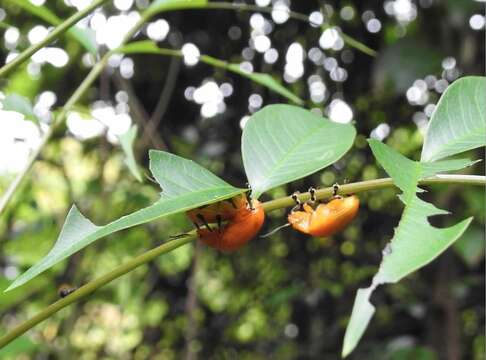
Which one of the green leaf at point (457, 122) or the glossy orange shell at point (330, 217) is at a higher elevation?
the green leaf at point (457, 122)

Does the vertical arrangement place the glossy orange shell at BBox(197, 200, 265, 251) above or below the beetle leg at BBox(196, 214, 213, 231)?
below

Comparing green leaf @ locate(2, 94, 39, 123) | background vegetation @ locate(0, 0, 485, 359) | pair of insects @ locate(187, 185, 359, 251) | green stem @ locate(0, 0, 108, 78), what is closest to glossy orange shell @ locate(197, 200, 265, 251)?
pair of insects @ locate(187, 185, 359, 251)

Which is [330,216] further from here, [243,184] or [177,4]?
[243,184]

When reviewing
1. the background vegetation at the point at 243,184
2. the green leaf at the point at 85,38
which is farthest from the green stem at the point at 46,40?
the background vegetation at the point at 243,184

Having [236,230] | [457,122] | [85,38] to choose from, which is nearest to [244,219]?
[236,230]

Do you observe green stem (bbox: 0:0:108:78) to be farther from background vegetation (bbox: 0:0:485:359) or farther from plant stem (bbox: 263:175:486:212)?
background vegetation (bbox: 0:0:485:359)

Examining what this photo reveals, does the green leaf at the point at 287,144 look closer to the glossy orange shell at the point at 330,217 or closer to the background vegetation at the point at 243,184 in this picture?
the glossy orange shell at the point at 330,217
